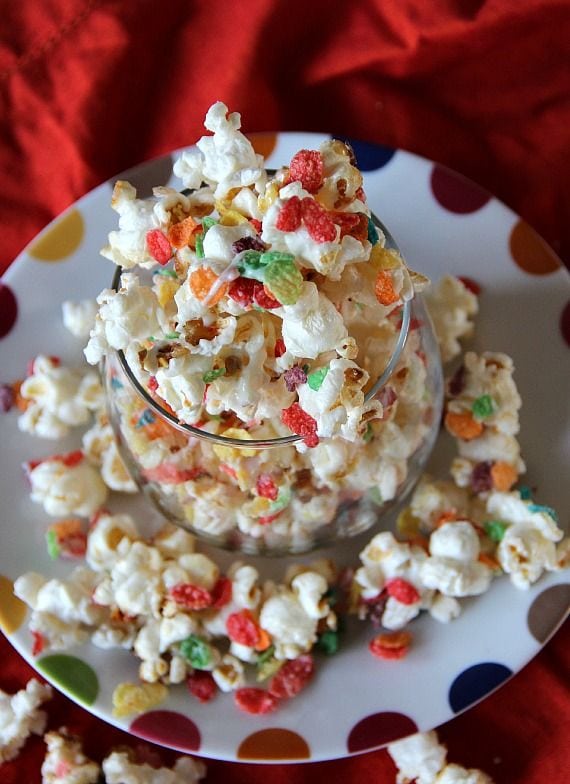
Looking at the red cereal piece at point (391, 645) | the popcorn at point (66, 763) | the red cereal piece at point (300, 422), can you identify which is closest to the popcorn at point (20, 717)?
the popcorn at point (66, 763)

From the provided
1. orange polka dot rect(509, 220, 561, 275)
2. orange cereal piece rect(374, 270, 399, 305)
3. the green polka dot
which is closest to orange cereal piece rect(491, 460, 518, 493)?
orange polka dot rect(509, 220, 561, 275)

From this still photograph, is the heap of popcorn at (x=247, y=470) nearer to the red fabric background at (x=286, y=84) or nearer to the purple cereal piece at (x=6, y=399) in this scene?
the purple cereal piece at (x=6, y=399)

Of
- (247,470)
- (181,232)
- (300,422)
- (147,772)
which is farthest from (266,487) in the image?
(147,772)

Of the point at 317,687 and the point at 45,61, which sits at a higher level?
the point at 45,61

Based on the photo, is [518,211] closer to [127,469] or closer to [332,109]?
[332,109]

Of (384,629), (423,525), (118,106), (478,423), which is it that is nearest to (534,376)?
(478,423)

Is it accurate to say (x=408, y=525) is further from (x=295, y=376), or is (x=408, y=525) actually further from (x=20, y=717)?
→ (x=20, y=717)

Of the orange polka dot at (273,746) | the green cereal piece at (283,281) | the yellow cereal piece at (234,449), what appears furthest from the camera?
the orange polka dot at (273,746)
